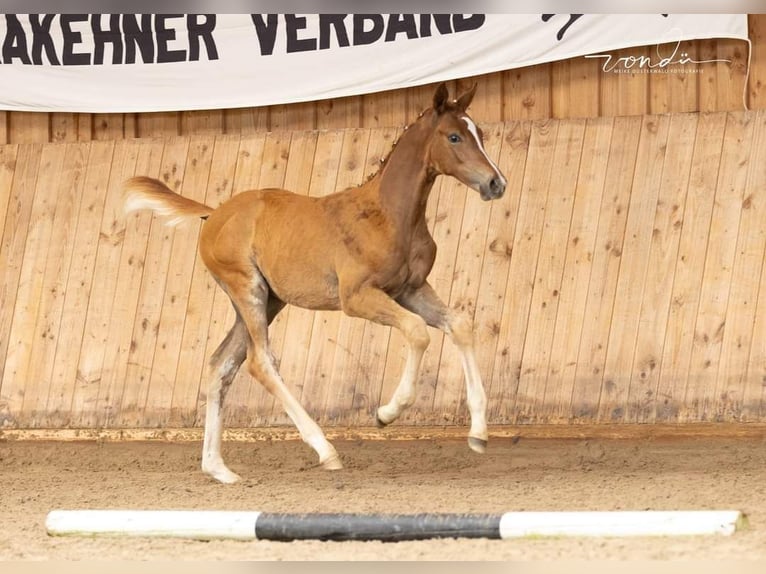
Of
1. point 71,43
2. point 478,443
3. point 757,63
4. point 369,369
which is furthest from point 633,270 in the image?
point 71,43

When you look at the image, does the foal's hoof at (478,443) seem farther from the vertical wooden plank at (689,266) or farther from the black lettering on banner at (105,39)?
the black lettering on banner at (105,39)

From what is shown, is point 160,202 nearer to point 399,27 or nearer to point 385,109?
point 385,109

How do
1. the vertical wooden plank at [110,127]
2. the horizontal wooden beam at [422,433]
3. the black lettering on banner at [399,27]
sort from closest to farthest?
the horizontal wooden beam at [422,433] < the black lettering on banner at [399,27] < the vertical wooden plank at [110,127]

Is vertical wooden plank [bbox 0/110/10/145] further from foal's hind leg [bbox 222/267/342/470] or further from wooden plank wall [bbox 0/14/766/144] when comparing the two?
foal's hind leg [bbox 222/267/342/470]

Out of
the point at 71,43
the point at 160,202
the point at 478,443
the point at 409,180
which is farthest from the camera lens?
the point at 71,43

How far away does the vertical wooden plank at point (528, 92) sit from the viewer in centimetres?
721

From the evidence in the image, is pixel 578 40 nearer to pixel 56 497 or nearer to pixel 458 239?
pixel 458 239

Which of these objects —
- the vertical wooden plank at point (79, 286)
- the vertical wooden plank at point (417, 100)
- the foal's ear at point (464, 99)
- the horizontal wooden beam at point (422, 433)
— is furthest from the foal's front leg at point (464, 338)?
the vertical wooden plank at point (79, 286)

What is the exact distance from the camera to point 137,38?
7.86 metres

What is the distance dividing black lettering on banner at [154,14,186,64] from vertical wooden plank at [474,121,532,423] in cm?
219

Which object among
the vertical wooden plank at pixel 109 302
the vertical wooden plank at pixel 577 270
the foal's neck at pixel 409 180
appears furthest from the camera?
the vertical wooden plank at pixel 109 302

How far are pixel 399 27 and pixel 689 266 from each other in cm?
223

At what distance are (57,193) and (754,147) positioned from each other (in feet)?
14.1

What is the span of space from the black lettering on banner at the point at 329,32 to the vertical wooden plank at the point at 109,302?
49.3 inches
